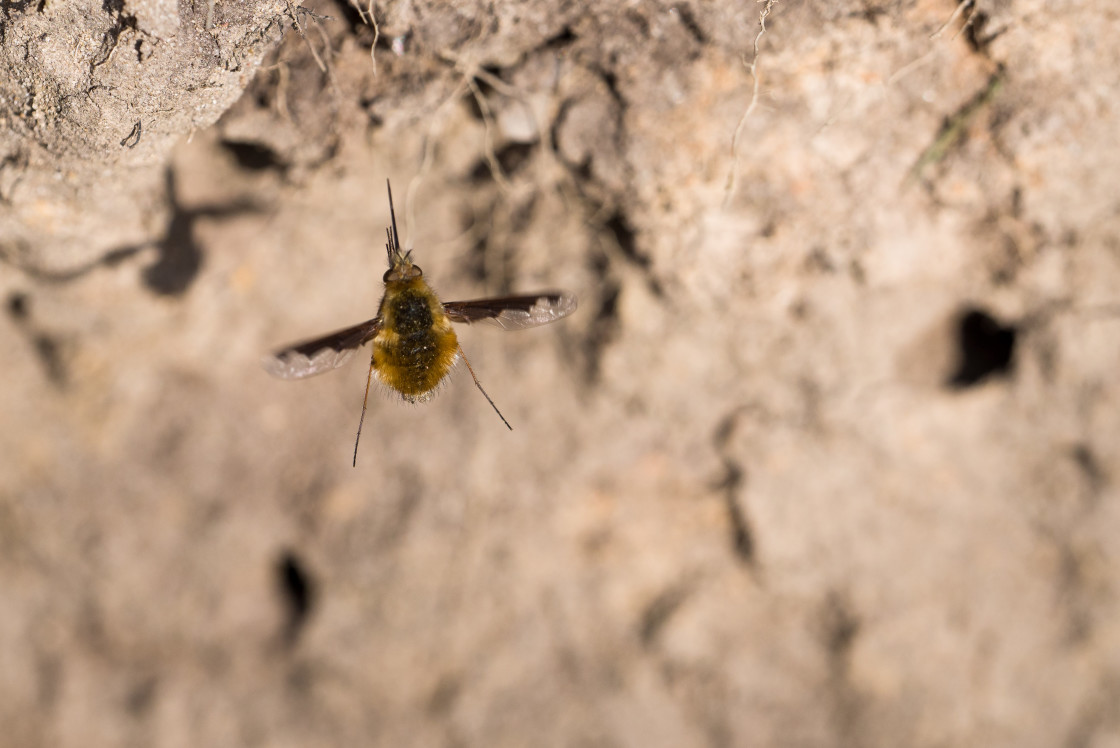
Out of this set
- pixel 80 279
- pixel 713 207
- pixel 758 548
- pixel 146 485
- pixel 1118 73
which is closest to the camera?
pixel 1118 73

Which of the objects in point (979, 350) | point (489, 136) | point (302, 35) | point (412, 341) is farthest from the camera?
point (979, 350)

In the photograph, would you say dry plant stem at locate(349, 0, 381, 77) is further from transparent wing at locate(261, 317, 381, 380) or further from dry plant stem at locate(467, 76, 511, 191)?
transparent wing at locate(261, 317, 381, 380)

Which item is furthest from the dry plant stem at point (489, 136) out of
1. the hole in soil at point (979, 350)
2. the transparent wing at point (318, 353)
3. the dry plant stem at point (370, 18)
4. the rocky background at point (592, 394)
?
the hole in soil at point (979, 350)

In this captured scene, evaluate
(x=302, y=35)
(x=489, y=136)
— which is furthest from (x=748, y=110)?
(x=302, y=35)

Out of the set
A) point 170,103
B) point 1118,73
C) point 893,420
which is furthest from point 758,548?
point 170,103

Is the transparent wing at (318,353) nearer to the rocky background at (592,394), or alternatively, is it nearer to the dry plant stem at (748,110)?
the rocky background at (592,394)

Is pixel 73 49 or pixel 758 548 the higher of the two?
pixel 73 49

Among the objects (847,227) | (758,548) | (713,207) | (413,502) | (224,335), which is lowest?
(758,548)

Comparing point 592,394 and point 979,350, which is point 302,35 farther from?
point 979,350

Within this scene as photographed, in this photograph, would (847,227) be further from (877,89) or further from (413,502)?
(413,502)
